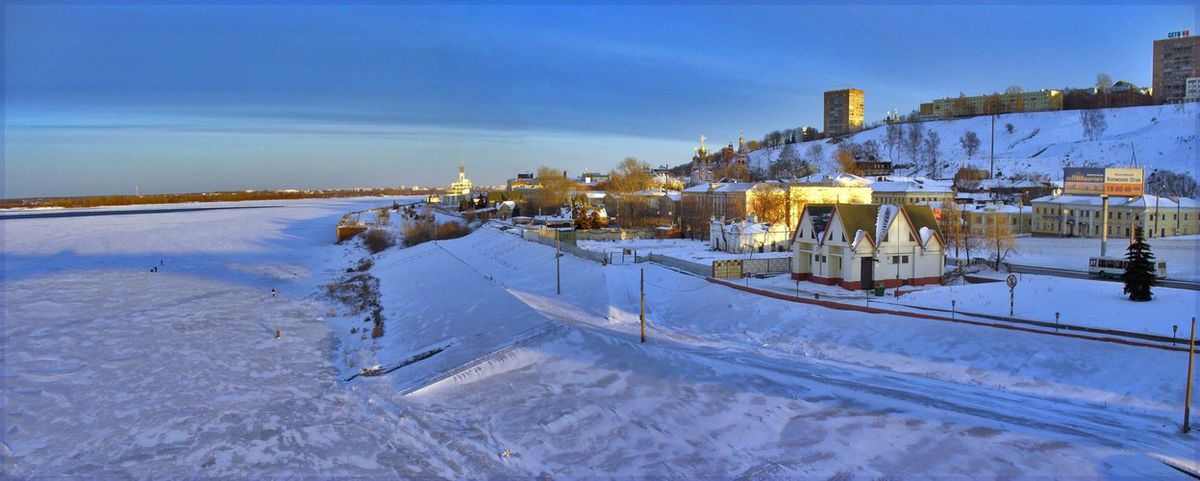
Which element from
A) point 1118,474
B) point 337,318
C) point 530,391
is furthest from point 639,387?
point 337,318

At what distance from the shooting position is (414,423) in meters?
18.9

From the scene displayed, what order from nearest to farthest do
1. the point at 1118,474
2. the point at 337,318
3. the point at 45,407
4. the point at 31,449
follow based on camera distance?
1. the point at 1118,474
2. the point at 31,449
3. the point at 45,407
4. the point at 337,318

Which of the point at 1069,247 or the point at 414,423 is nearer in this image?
the point at 414,423

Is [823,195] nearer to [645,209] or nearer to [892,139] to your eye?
[645,209]

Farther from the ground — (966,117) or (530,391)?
(966,117)

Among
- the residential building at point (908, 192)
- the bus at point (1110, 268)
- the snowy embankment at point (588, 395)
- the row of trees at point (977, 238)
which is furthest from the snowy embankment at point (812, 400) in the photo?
the residential building at point (908, 192)

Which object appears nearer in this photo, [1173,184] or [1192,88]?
[1173,184]

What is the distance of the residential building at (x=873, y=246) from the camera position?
3127 cm

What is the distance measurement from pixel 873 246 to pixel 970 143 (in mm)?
123778

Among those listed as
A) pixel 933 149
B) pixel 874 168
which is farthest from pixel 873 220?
pixel 933 149

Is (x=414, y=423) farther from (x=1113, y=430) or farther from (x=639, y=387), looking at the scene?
(x=1113, y=430)

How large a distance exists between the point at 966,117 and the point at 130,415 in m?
174

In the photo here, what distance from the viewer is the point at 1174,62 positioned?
168 m

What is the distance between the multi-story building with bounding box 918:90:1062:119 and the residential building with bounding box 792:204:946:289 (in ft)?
498
